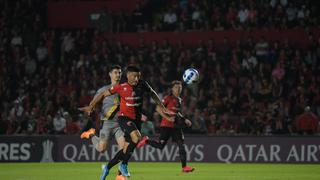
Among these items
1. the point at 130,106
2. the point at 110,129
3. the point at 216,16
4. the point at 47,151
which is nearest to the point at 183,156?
the point at 110,129

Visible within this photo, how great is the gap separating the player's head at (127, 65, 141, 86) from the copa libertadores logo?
36.9 ft

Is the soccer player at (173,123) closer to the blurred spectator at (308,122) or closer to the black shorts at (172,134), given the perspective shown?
the black shorts at (172,134)

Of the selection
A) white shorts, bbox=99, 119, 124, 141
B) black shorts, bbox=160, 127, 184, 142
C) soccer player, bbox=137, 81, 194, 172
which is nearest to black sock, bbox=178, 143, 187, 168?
soccer player, bbox=137, 81, 194, 172

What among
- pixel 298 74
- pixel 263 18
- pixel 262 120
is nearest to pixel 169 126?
pixel 262 120

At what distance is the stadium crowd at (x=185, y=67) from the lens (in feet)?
81.3

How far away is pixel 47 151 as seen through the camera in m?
24.4

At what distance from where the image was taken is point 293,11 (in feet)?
91.0

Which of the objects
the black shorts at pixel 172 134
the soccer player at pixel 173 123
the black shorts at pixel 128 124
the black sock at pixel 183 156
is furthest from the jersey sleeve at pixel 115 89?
the black shorts at pixel 172 134

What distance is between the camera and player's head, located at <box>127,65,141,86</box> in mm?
13539

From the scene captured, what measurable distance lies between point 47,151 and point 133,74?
1148cm

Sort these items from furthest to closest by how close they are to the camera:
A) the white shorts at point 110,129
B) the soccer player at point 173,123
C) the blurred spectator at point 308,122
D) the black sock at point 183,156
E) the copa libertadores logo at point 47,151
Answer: the copa libertadores logo at point 47,151 → the blurred spectator at point 308,122 → the soccer player at point 173,123 → the black sock at point 183,156 → the white shorts at point 110,129

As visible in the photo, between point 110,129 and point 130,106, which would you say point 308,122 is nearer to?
point 110,129

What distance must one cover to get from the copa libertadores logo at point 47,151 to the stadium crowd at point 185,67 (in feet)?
4.33

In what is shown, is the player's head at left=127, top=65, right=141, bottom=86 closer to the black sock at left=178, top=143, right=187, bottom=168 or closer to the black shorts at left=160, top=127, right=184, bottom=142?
the black sock at left=178, top=143, right=187, bottom=168
